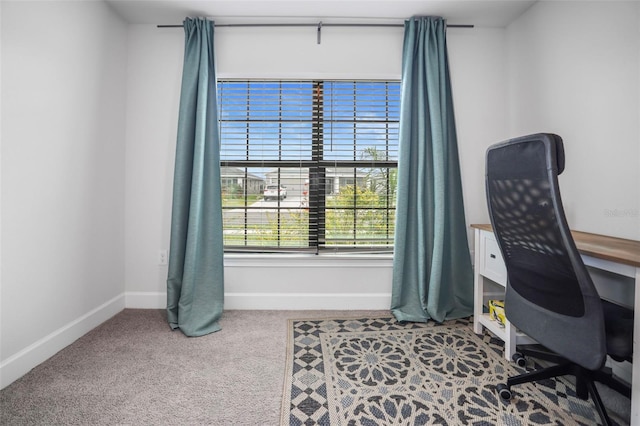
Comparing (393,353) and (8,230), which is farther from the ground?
(8,230)

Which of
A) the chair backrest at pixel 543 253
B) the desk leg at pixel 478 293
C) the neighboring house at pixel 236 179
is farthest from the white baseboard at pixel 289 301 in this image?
the chair backrest at pixel 543 253

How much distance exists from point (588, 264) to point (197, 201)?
2.28 m

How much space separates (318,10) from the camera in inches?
87.3

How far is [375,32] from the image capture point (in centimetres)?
237

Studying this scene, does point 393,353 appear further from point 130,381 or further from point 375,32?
point 375,32

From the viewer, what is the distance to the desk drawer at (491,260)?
5.89 ft

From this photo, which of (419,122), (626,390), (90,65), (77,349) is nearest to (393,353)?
Answer: (626,390)

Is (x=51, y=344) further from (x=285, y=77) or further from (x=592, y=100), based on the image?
(x=592, y=100)

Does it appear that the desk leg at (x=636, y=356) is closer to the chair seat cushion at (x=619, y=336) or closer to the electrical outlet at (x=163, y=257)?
the chair seat cushion at (x=619, y=336)

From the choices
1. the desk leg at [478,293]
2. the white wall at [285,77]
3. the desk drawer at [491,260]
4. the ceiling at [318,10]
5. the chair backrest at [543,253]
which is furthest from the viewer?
the white wall at [285,77]

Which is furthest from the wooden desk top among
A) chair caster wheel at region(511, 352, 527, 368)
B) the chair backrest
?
chair caster wheel at region(511, 352, 527, 368)

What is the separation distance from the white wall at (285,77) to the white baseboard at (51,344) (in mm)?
274

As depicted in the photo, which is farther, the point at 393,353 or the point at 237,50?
the point at 237,50

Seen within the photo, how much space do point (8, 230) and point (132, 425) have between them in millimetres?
1154
